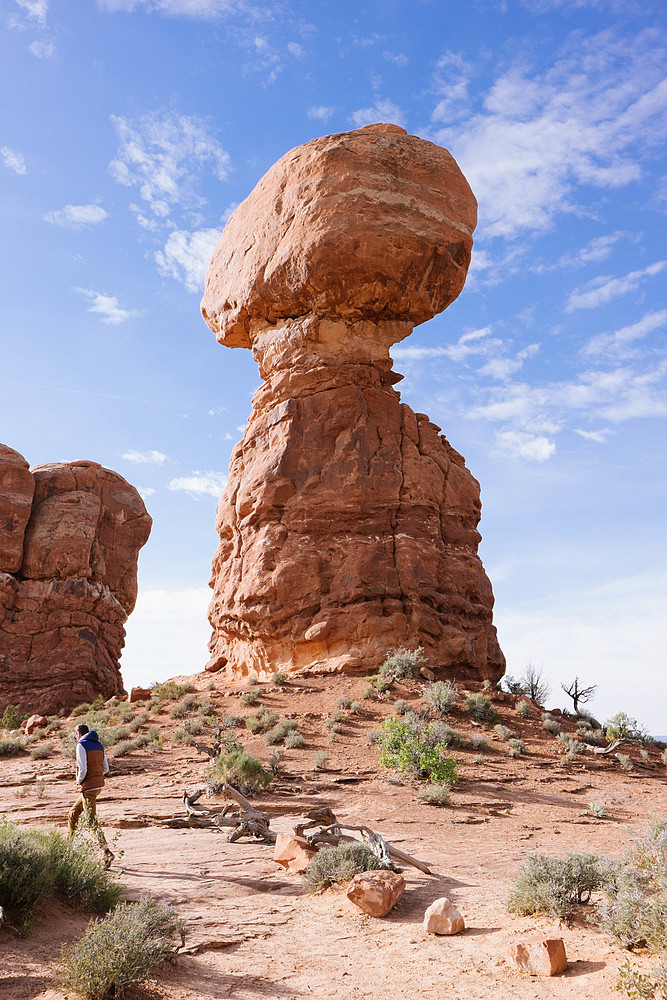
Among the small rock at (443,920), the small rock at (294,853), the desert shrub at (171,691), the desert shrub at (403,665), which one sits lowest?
the small rock at (443,920)

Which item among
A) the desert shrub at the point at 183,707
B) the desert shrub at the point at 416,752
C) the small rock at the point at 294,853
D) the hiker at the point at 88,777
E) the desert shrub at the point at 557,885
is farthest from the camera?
the desert shrub at the point at 183,707

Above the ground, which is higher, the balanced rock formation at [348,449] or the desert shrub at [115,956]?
the balanced rock formation at [348,449]

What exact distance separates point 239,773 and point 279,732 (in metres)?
2.95

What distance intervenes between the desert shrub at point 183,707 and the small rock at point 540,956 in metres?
13.1

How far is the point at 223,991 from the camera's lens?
456 cm

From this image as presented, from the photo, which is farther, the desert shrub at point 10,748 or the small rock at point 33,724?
the small rock at point 33,724

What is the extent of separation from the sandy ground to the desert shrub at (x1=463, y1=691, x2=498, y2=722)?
0.36 metres

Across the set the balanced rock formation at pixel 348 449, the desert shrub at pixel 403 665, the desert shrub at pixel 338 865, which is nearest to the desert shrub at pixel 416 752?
the desert shrub at pixel 403 665

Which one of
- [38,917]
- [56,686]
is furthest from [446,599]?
[56,686]

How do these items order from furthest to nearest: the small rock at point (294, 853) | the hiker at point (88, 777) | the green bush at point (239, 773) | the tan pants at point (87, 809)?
the green bush at point (239, 773)
the hiker at point (88, 777)
the tan pants at point (87, 809)
the small rock at point (294, 853)

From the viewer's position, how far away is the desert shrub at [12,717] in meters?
22.4

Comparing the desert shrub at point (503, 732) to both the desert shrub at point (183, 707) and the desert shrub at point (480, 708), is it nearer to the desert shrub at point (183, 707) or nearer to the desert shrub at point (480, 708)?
the desert shrub at point (480, 708)

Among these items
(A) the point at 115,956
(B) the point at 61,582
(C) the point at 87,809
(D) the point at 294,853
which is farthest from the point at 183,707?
(B) the point at 61,582

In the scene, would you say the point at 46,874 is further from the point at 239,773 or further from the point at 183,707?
the point at 183,707
